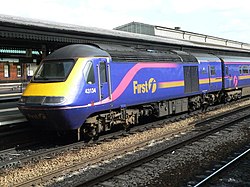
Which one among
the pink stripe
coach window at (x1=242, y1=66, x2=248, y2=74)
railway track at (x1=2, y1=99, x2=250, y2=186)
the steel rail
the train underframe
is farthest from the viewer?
coach window at (x1=242, y1=66, x2=248, y2=74)

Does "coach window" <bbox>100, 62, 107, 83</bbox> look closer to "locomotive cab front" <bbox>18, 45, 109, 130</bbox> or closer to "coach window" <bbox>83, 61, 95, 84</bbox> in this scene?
"locomotive cab front" <bbox>18, 45, 109, 130</bbox>

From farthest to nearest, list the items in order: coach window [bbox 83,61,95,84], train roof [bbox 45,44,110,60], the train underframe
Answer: the train underframe
train roof [bbox 45,44,110,60]
coach window [bbox 83,61,95,84]

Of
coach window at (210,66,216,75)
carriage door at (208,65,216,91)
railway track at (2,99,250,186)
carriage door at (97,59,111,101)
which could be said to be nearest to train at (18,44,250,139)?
carriage door at (97,59,111,101)

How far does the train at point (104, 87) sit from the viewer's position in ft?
33.1

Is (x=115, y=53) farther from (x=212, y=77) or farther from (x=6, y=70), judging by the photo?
(x=6, y=70)

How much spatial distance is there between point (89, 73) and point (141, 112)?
12.1ft

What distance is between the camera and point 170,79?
1516 cm

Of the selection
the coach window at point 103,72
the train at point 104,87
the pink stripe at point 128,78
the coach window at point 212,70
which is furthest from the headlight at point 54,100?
the coach window at point 212,70

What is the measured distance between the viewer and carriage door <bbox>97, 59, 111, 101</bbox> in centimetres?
1110

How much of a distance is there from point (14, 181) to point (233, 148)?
6361mm

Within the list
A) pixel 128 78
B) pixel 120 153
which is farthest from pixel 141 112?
pixel 120 153

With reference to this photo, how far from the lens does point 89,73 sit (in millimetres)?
10727

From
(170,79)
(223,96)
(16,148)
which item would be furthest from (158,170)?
(223,96)

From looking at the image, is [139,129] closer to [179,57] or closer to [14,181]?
[179,57]
